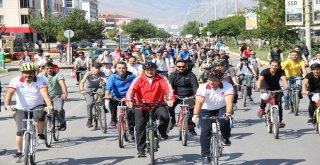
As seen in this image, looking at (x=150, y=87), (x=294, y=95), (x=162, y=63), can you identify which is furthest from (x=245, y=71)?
(x=150, y=87)

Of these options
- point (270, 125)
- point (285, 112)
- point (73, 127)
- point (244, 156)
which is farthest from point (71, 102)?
point (244, 156)

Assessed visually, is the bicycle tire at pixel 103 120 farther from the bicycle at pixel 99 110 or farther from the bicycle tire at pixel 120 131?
the bicycle tire at pixel 120 131

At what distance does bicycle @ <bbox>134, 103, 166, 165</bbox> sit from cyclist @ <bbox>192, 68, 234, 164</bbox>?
0.85 meters

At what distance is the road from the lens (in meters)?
9.25

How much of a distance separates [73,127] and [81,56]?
9.04m

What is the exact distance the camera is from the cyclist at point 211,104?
786 cm

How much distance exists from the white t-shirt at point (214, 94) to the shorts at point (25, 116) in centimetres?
260

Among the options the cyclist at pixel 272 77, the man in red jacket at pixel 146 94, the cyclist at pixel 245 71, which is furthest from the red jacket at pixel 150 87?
the cyclist at pixel 245 71

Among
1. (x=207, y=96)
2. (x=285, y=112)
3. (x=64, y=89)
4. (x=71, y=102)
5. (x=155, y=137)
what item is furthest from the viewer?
(x=71, y=102)

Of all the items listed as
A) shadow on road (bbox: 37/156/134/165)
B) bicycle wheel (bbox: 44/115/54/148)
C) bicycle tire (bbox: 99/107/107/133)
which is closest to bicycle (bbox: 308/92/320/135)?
shadow on road (bbox: 37/156/134/165)

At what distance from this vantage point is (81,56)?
72.6 ft

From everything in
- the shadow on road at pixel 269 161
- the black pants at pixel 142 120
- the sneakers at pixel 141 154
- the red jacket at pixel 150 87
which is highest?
the red jacket at pixel 150 87

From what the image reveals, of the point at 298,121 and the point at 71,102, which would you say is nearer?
the point at 298,121

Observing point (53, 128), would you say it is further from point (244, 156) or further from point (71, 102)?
point (71, 102)
